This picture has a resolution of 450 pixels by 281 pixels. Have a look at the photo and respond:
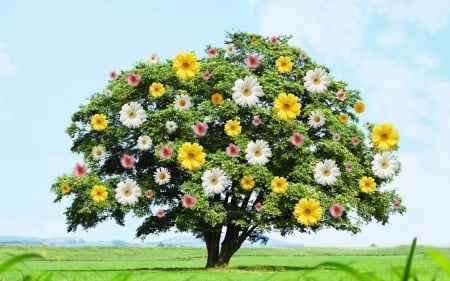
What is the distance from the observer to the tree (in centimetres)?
2823

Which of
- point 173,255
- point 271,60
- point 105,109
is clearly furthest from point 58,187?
point 173,255

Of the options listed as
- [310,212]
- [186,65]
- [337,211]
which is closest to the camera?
[186,65]

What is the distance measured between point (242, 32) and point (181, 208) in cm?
903

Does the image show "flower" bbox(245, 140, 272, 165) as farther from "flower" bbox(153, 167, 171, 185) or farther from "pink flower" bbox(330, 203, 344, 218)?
"flower" bbox(153, 167, 171, 185)

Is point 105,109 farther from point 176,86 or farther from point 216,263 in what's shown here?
point 216,263

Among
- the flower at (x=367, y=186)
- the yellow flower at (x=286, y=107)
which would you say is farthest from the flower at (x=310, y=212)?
the yellow flower at (x=286, y=107)

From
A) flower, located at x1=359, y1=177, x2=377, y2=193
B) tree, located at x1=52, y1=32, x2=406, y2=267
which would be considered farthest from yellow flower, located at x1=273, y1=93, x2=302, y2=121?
tree, located at x1=52, y1=32, x2=406, y2=267

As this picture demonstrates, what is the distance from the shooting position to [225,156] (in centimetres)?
2800

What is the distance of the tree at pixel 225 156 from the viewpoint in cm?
2823

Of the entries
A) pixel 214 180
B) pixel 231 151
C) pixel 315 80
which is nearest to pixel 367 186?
→ pixel 214 180

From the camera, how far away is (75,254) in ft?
204

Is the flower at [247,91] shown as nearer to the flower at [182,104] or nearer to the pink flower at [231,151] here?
the pink flower at [231,151]

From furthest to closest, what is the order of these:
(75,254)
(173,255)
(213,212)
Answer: (173,255) → (75,254) → (213,212)

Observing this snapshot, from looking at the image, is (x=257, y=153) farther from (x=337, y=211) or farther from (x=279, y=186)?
(x=337, y=211)
